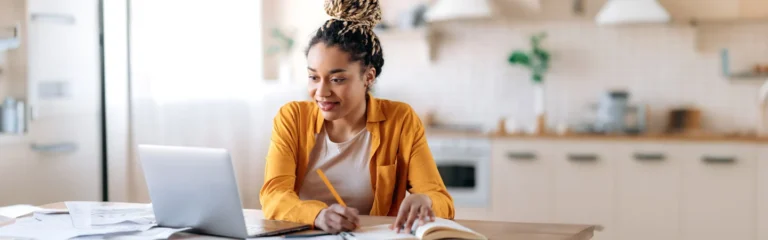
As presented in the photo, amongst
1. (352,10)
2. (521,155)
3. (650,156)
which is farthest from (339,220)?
(650,156)

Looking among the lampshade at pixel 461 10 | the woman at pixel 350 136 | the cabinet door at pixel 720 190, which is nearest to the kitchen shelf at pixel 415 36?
the lampshade at pixel 461 10

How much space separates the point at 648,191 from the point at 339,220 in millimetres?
3266

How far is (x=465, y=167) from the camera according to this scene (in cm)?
490

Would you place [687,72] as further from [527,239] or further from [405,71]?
[527,239]

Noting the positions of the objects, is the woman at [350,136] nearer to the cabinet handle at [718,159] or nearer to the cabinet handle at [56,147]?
the cabinet handle at [56,147]

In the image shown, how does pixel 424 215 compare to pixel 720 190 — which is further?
pixel 720 190

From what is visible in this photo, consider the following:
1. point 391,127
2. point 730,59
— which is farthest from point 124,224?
point 730,59

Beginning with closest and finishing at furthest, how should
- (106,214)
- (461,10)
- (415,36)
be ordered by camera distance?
1. (106,214)
2. (461,10)
3. (415,36)

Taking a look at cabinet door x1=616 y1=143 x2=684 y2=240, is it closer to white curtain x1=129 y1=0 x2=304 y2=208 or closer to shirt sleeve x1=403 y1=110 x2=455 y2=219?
white curtain x1=129 y1=0 x2=304 y2=208

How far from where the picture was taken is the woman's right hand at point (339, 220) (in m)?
1.77

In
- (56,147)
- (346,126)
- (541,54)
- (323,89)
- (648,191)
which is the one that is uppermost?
(541,54)

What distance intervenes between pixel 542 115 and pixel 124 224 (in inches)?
134

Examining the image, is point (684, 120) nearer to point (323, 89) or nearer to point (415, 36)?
point (415, 36)

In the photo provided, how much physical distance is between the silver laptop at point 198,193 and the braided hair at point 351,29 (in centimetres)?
52
